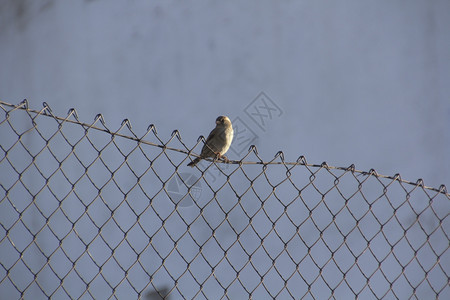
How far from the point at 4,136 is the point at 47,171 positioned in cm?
31

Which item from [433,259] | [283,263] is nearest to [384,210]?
[433,259]

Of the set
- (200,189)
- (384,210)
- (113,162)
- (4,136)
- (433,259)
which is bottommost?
(433,259)

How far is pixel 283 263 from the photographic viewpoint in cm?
358

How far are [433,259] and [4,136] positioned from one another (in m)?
2.65

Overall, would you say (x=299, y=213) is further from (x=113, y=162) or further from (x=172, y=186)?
(x=113, y=162)

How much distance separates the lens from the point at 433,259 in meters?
3.81

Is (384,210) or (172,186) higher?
(172,186)

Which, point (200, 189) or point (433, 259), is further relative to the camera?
point (433, 259)

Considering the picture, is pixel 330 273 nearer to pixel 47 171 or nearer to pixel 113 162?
pixel 113 162

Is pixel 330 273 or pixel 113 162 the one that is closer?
pixel 113 162

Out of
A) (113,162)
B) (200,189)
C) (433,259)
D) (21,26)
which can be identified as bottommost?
(433,259)

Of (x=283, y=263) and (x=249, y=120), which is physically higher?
(x=249, y=120)

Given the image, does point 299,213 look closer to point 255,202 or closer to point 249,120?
point 255,202

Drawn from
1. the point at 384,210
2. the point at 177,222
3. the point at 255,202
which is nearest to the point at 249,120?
the point at 255,202
